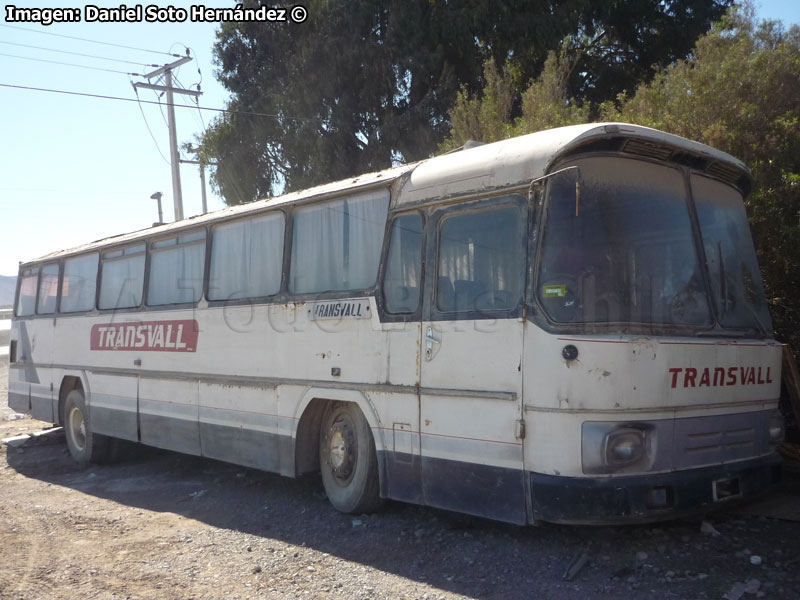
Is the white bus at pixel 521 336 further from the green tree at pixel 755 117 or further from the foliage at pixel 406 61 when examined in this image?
the foliage at pixel 406 61

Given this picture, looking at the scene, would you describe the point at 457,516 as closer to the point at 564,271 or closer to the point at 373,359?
the point at 373,359

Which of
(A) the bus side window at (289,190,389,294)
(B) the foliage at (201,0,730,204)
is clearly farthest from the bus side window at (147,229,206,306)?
(B) the foliage at (201,0,730,204)

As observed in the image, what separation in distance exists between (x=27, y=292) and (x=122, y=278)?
350 centimetres

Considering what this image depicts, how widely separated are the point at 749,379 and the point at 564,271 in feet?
5.48

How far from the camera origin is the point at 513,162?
532 cm

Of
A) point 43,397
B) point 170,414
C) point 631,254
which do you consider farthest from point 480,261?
point 43,397

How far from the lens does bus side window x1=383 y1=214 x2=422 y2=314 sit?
600 cm

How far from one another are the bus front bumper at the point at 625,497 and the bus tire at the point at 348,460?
187 cm

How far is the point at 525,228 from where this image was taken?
5152 millimetres

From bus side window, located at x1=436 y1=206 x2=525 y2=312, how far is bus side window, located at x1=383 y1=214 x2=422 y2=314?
0.27 metres

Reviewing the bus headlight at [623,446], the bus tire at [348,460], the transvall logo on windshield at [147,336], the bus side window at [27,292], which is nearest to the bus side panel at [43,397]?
the bus side window at [27,292]

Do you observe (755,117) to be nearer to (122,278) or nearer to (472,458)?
(472,458)

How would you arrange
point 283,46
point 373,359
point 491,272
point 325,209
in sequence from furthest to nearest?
1. point 283,46
2. point 325,209
3. point 373,359
4. point 491,272

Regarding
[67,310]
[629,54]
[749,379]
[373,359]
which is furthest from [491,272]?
[629,54]
